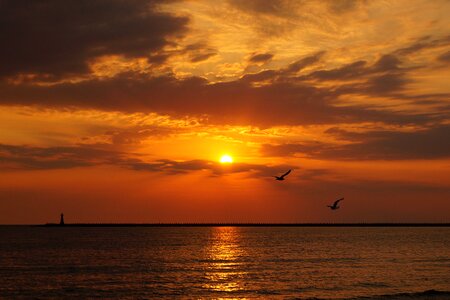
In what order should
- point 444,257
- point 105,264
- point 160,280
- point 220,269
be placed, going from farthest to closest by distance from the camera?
point 444,257 < point 105,264 < point 220,269 < point 160,280

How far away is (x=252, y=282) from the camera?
61.4m

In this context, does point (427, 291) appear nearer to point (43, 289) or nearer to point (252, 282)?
point (252, 282)

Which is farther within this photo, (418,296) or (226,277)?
(226,277)

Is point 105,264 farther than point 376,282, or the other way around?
point 105,264

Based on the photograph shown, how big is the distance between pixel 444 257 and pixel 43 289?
6223 cm

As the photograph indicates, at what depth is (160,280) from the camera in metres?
65.1

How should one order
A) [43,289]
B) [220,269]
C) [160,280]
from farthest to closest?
1. [220,269]
2. [160,280]
3. [43,289]

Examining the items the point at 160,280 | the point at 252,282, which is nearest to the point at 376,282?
the point at 252,282

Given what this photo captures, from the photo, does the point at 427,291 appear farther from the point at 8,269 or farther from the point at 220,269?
the point at 8,269

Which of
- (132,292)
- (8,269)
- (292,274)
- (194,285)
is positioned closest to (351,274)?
(292,274)

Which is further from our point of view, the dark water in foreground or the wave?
the dark water in foreground

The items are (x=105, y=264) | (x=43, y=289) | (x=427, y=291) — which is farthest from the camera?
(x=105, y=264)

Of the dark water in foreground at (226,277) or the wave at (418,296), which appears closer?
the wave at (418,296)

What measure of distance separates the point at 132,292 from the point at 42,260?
139 feet
